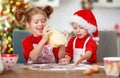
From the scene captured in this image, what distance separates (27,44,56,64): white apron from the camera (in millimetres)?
1744

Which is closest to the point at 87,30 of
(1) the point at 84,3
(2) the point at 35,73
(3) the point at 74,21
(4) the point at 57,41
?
(3) the point at 74,21

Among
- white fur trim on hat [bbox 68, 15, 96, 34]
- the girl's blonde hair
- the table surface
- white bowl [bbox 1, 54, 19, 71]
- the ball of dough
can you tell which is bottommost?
the table surface

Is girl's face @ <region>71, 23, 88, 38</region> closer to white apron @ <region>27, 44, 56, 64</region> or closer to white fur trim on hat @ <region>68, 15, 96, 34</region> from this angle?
white fur trim on hat @ <region>68, 15, 96, 34</region>

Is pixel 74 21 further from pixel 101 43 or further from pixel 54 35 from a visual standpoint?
pixel 101 43

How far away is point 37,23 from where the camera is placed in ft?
5.78

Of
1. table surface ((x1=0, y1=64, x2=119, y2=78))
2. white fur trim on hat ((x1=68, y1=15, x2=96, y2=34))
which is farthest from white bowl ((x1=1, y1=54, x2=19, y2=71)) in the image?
white fur trim on hat ((x1=68, y1=15, x2=96, y2=34))

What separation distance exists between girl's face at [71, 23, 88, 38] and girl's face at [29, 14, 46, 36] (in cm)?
19

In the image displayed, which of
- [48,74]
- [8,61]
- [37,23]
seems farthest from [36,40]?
[48,74]

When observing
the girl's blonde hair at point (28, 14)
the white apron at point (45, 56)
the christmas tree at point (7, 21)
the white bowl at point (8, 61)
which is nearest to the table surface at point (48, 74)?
the white bowl at point (8, 61)

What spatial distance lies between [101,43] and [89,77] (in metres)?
0.97

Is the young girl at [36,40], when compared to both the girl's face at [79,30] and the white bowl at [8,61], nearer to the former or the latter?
the girl's face at [79,30]

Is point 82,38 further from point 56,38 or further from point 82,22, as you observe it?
point 56,38

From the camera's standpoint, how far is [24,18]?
1850 millimetres

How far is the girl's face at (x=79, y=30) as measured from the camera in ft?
5.71
